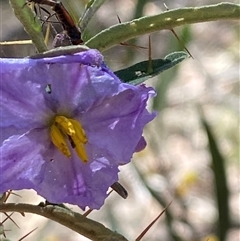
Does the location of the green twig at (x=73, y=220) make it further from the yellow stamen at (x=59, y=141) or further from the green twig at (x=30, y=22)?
the green twig at (x=30, y=22)

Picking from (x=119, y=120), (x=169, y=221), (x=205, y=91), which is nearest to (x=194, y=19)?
(x=119, y=120)

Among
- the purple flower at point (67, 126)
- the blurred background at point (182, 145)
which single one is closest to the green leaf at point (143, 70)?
the purple flower at point (67, 126)

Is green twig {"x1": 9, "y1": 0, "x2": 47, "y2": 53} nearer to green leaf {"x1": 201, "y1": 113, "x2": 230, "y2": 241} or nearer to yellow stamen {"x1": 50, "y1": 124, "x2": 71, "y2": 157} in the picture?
yellow stamen {"x1": 50, "y1": 124, "x2": 71, "y2": 157}

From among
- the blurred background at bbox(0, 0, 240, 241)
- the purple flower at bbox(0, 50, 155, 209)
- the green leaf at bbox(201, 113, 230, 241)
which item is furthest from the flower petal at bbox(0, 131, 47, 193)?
the blurred background at bbox(0, 0, 240, 241)

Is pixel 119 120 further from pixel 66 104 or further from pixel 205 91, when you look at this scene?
pixel 205 91

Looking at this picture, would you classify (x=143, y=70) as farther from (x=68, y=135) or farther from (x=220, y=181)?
(x=220, y=181)

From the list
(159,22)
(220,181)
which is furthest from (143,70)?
(220,181)
